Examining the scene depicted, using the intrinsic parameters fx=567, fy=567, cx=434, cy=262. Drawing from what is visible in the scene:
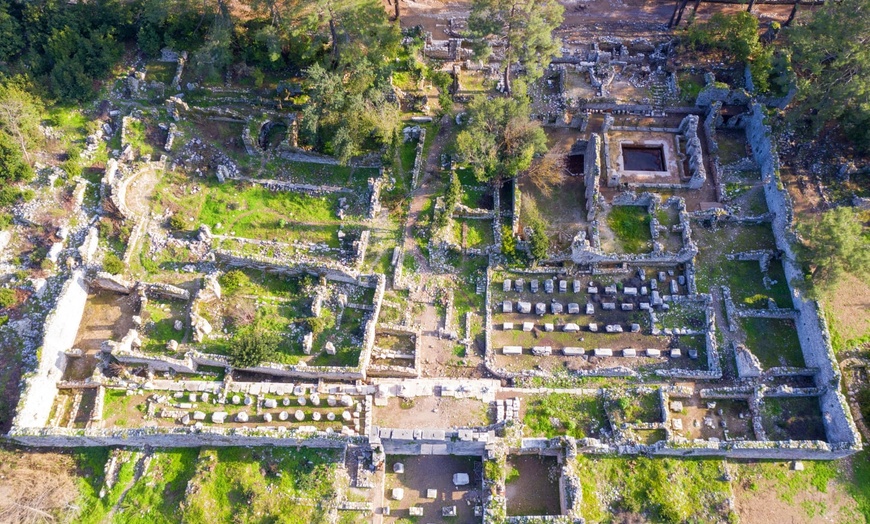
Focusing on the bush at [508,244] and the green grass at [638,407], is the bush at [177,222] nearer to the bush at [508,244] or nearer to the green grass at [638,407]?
the bush at [508,244]

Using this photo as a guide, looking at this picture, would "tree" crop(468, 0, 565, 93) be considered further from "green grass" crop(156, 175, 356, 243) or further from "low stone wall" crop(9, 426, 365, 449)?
"low stone wall" crop(9, 426, 365, 449)

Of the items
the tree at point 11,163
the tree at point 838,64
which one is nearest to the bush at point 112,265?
the tree at point 11,163

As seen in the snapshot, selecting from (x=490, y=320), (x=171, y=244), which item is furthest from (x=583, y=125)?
(x=171, y=244)

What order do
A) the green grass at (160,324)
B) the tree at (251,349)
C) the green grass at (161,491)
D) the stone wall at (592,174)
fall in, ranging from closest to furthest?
the green grass at (161,491)
the tree at (251,349)
the green grass at (160,324)
the stone wall at (592,174)

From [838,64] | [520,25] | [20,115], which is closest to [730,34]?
[838,64]

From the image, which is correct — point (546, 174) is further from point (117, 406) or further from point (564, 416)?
point (117, 406)
